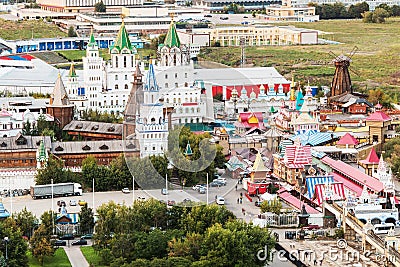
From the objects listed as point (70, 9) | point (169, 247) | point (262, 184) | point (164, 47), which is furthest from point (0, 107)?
point (70, 9)

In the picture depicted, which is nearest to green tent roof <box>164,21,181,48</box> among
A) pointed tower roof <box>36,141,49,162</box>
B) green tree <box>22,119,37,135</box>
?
green tree <box>22,119,37,135</box>

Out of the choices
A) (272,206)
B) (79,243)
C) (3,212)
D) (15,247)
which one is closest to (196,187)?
(272,206)

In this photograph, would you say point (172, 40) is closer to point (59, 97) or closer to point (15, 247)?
point (59, 97)

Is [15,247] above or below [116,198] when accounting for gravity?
above

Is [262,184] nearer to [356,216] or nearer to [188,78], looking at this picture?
[356,216]

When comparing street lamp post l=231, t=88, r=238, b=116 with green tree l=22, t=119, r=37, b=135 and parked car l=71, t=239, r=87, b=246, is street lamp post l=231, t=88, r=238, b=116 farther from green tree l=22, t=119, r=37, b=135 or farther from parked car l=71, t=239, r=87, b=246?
parked car l=71, t=239, r=87, b=246

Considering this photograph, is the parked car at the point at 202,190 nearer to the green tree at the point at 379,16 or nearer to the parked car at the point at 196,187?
the parked car at the point at 196,187

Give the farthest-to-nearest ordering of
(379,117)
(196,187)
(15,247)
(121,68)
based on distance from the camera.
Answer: (121,68)
(379,117)
(196,187)
(15,247)
